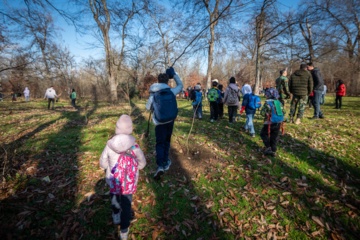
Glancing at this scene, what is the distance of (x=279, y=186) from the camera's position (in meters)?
3.74

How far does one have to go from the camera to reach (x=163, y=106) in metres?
3.43

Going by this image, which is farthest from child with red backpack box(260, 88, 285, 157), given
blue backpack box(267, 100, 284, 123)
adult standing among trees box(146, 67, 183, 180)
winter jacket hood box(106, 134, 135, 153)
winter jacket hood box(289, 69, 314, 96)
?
winter jacket hood box(106, 134, 135, 153)

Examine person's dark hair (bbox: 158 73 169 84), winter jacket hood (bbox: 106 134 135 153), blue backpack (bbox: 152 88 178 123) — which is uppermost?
person's dark hair (bbox: 158 73 169 84)

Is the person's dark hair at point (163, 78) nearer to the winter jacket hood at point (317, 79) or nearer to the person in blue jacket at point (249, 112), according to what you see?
the person in blue jacket at point (249, 112)

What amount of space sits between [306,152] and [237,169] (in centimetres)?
231

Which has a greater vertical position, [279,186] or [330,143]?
[330,143]

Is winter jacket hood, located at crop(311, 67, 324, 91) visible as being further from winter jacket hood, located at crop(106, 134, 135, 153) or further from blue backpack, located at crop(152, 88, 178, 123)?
winter jacket hood, located at crop(106, 134, 135, 153)

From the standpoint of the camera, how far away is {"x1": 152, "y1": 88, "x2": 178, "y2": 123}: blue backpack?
3.42 m

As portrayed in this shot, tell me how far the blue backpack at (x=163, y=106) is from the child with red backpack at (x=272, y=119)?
105 inches

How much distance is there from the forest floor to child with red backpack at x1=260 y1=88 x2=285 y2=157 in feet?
1.23

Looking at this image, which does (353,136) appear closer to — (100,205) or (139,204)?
(139,204)

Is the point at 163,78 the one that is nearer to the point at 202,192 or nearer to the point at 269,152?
the point at 202,192

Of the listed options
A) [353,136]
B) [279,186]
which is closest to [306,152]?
[279,186]

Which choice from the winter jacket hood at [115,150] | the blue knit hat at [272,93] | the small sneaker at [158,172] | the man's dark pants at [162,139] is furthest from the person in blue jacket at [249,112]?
the winter jacket hood at [115,150]
